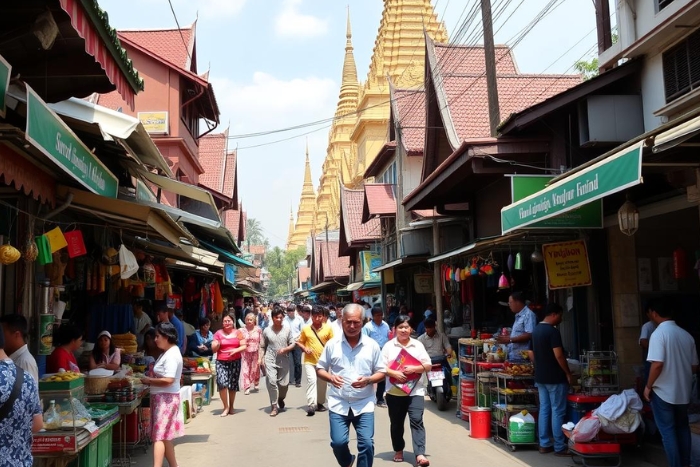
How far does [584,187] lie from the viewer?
7137 mm

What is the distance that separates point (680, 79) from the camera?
918 centimetres

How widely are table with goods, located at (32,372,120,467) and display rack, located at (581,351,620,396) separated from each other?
5882 millimetres

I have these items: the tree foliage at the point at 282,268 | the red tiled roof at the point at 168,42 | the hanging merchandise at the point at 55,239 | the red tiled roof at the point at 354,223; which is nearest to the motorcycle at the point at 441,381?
the hanging merchandise at the point at 55,239

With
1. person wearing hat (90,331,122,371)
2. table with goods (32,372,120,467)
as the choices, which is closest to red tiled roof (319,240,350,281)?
person wearing hat (90,331,122,371)

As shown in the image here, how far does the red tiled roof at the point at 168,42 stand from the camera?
2300 cm

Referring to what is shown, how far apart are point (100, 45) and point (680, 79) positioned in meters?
7.17

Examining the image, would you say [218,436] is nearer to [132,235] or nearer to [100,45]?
[132,235]

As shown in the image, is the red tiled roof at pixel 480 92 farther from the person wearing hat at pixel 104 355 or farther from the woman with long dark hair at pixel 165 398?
the woman with long dark hair at pixel 165 398

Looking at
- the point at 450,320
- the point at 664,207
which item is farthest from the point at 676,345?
the point at 450,320

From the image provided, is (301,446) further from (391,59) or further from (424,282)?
(391,59)

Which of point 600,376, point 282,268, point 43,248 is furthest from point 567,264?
point 282,268

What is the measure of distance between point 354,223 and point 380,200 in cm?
825

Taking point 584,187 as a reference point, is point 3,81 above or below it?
above

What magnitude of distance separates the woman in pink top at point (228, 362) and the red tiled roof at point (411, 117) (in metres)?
13.9
